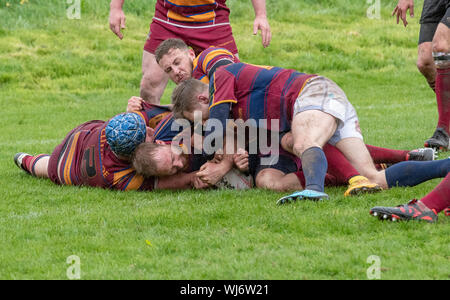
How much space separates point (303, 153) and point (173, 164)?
1.16 meters

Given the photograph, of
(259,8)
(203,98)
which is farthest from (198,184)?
(259,8)

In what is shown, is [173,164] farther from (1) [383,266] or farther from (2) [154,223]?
(1) [383,266]

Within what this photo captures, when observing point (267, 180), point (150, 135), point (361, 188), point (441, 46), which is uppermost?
point (441, 46)

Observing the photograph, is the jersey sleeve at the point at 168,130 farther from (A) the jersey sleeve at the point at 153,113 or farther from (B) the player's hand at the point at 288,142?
(B) the player's hand at the point at 288,142

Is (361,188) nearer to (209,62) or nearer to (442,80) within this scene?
(209,62)

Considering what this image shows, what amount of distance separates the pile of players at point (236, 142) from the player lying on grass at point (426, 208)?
2.03ft

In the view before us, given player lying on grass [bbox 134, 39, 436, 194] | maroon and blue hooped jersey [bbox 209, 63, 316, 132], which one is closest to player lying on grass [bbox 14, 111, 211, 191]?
player lying on grass [bbox 134, 39, 436, 194]

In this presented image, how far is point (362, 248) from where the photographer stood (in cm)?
419

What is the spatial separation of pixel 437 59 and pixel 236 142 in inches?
99.9

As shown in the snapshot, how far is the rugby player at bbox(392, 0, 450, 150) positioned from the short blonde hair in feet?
8.64

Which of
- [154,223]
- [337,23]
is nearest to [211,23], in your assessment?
[154,223]

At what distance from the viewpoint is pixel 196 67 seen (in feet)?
20.8

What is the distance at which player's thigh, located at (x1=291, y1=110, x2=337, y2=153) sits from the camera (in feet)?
17.9
